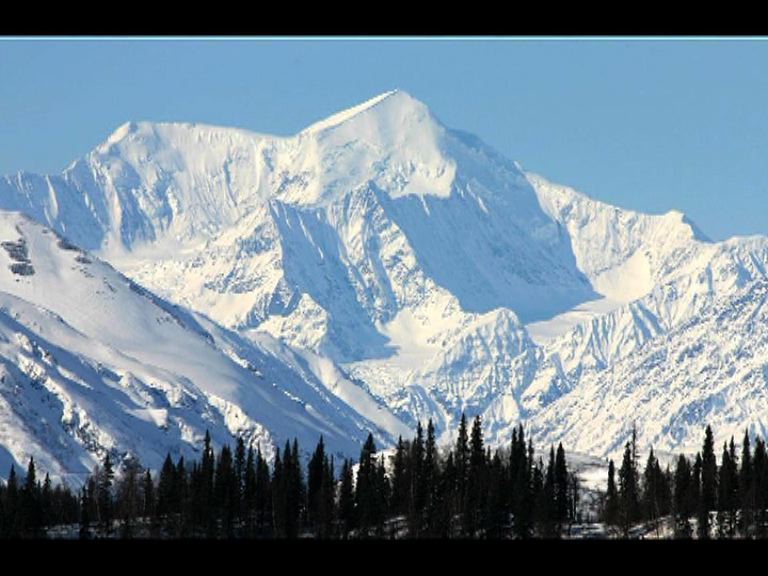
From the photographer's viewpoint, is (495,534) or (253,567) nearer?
(253,567)

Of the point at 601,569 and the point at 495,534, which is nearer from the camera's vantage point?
the point at 601,569

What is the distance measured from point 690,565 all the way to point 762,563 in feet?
2.03

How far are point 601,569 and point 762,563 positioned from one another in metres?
1.39
